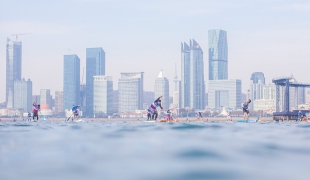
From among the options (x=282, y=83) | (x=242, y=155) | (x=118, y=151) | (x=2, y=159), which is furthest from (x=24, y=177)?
→ (x=282, y=83)

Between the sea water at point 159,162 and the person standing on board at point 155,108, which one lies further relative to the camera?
the person standing on board at point 155,108

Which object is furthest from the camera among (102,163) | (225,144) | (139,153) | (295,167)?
(225,144)

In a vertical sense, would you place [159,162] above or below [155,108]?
below

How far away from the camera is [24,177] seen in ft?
24.5

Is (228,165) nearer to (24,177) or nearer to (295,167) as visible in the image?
(295,167)

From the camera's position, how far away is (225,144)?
11.1 metres

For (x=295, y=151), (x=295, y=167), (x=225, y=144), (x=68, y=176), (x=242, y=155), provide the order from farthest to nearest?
(x=225, y=144), (x=295, y=151), (x=242, y=155), (x=295, y=167), (x=68, y=176)

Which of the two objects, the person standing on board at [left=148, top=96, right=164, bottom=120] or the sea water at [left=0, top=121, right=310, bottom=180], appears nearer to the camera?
the sea water at [left=0, top=121, right=310, bottom=180]

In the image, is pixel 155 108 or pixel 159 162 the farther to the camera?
pixel 155 108

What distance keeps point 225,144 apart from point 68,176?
4765mm

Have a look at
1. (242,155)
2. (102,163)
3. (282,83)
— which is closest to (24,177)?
(102,163)

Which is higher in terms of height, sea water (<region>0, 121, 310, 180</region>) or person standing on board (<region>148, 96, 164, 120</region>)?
person standing on board (<region>148, 96, 164, 120</region>)

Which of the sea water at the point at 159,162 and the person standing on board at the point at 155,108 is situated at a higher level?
A: the person standing on board at the point at 155,108

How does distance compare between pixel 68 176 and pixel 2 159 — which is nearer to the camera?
pixel 68 176
